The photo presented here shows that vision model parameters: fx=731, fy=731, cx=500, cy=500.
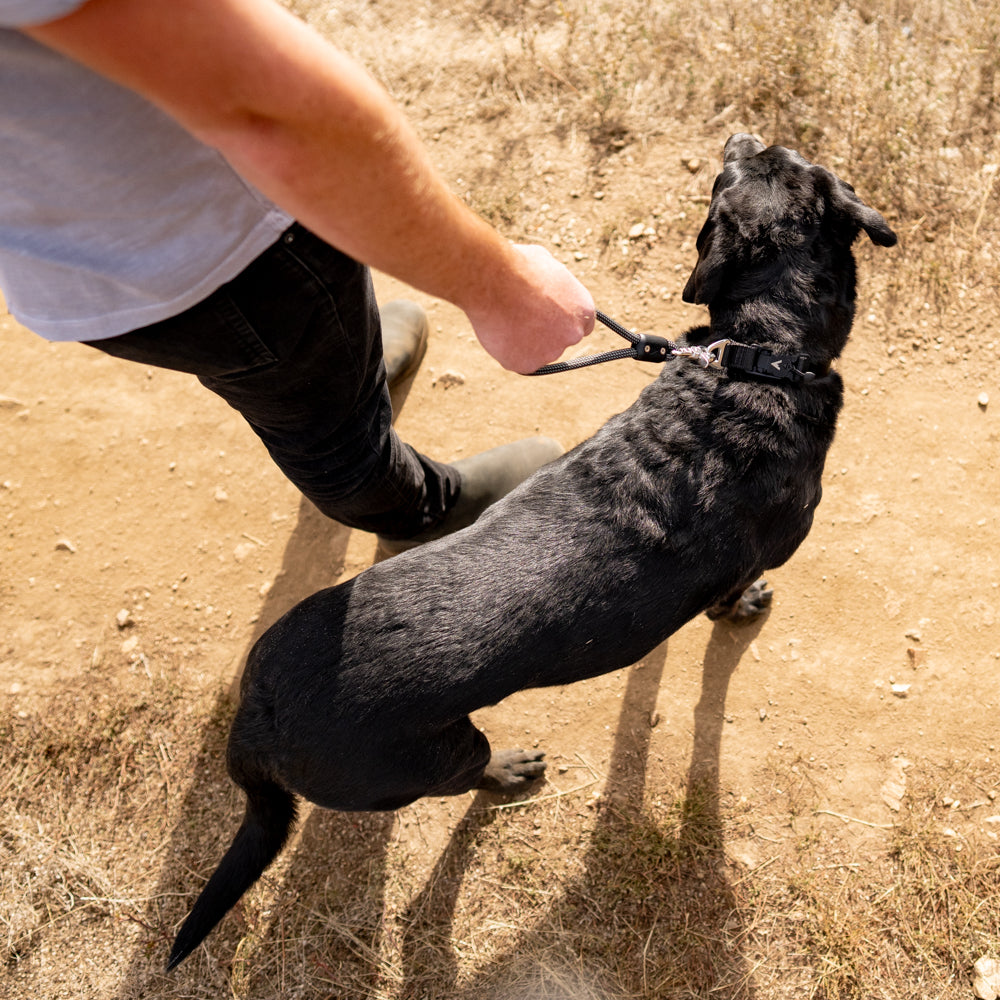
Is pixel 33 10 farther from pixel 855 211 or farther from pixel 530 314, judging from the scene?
pixel 855 211

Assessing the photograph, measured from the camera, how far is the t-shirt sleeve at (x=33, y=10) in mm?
780

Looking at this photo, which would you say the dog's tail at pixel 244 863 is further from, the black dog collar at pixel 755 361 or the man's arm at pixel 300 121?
the black dog collar at pixel 755 361

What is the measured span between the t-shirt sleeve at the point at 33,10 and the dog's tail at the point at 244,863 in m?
1.70

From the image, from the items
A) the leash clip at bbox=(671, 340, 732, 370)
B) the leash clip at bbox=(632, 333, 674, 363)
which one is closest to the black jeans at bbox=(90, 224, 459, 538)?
the leash clip at bbox=(632, 333, 674, 363)

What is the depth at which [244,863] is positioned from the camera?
6.40 feet

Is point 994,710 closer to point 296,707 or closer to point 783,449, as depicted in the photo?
point 783,449

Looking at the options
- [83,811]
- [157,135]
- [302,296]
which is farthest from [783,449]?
[83,811]

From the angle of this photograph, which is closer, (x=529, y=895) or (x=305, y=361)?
(x=305, y=361)

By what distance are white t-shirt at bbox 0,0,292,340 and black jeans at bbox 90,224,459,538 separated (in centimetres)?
7

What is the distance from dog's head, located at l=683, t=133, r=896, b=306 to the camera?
6.82 feet

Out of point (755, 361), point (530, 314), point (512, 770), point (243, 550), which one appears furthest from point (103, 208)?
point (512, 770)

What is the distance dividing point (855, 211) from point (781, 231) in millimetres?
216

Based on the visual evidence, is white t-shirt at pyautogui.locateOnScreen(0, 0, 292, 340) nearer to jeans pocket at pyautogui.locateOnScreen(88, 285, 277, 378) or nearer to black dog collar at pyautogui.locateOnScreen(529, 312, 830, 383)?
jeans pocket at pyautogui.locateOnScreen(88, 285, 277, 378)

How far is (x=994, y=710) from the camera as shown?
2.71 m
